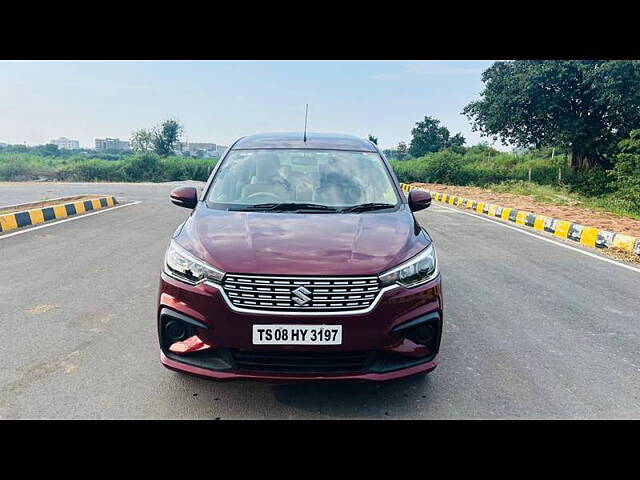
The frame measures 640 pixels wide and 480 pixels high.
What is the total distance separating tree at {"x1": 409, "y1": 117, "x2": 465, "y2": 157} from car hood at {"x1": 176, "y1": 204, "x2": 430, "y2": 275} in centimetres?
6061

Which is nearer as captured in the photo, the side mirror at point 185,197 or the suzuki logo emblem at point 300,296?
the suzuki logo emblem at point 300,296

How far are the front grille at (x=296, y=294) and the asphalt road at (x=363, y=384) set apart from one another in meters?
0.66

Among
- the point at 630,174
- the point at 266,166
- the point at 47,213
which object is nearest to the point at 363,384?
the point at 266,166

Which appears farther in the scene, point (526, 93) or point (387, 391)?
point (526, 93)

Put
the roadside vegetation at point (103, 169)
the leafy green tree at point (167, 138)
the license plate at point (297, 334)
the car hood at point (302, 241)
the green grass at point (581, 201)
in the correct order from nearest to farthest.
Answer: the license plate at point (297, 334), the car hood at point (302, 241), the green grass at point (581, 201), the roadside vegetation at point (103, 169), the leafy green tree at point (167, 138)

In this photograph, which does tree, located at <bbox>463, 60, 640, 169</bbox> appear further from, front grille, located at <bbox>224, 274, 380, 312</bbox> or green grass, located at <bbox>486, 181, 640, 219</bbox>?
front grille, located at <bbox>224, 274, 380, 312</bbox>

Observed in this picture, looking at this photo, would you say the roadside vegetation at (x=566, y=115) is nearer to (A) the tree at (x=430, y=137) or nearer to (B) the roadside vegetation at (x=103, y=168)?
(B) the roadside vegetation at (x=103, y=168)

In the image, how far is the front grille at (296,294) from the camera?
8.57 ft

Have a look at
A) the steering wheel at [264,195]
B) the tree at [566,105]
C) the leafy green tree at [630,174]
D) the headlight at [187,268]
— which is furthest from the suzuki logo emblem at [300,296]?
the tree at [566,105]

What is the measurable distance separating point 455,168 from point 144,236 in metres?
27.1

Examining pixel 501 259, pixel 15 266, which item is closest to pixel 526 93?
pixel 501 259

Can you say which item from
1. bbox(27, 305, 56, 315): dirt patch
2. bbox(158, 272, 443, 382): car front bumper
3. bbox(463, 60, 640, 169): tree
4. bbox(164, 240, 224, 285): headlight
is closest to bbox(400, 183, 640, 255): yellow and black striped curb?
bbox(158, 272, 443, 382): car front bumper
